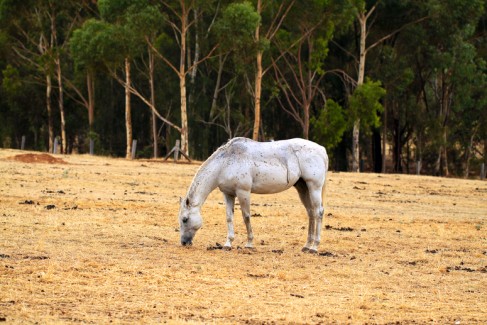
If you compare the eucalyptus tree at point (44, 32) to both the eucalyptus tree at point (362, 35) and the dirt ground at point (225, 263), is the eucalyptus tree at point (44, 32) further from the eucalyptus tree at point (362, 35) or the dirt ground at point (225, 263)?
the dirt ground at point (225, 263)

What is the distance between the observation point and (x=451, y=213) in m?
28.7

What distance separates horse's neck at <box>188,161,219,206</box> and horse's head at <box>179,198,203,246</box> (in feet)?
0.38

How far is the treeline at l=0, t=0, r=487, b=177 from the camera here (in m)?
54.8

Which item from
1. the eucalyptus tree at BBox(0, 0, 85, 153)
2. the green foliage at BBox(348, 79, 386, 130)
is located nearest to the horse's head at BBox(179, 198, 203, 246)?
the green foliage at BBox(348, 79, 386, 130)

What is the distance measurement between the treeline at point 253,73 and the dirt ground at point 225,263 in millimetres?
25822

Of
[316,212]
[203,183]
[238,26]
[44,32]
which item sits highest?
[44,32]

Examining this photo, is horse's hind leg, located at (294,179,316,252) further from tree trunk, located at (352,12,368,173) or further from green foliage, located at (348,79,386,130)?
tree trunk, located at (352,12,368,173)

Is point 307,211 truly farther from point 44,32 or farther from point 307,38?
point 44,32

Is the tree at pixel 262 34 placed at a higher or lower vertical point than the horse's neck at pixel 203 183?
higher

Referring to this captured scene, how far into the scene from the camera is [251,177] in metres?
17.9

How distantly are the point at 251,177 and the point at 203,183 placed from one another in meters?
0.93

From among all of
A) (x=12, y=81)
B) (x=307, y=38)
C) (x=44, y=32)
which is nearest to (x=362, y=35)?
(x=307, y=38)

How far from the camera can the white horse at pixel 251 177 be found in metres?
17.8

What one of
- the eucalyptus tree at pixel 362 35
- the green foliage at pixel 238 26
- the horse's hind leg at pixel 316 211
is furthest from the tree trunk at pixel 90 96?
the horse's hind leg at pixel 316 211
